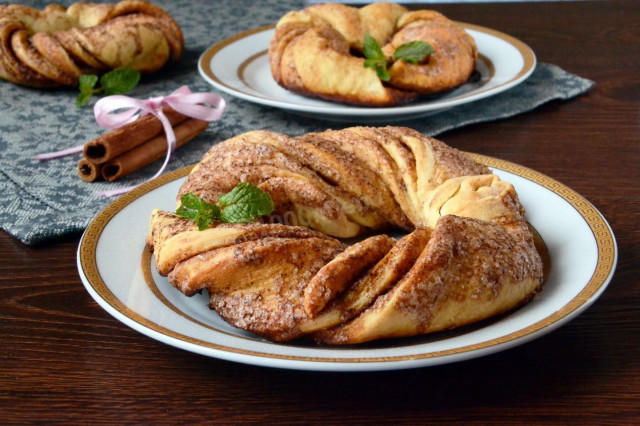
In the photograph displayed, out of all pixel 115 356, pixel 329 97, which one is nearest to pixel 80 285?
pixel 115 356

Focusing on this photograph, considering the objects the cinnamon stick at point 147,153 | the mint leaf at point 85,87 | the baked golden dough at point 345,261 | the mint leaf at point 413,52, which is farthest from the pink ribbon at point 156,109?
the baked golden dough at point 345,261

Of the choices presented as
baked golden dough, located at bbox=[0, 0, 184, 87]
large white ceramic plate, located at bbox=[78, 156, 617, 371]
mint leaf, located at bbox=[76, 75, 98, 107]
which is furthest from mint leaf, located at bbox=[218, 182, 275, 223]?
baked golden dough, located at bbox=[0, 0, 184, 87]

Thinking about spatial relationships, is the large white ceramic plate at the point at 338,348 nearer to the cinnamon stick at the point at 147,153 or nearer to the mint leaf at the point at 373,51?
the cinnamon stick at the point at 147,153

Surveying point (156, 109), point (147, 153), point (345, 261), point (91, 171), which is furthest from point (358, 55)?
point (345, 261)

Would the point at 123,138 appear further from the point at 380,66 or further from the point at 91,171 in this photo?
the point at 380,66

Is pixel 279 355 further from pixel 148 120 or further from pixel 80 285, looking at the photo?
pixel 148 120
